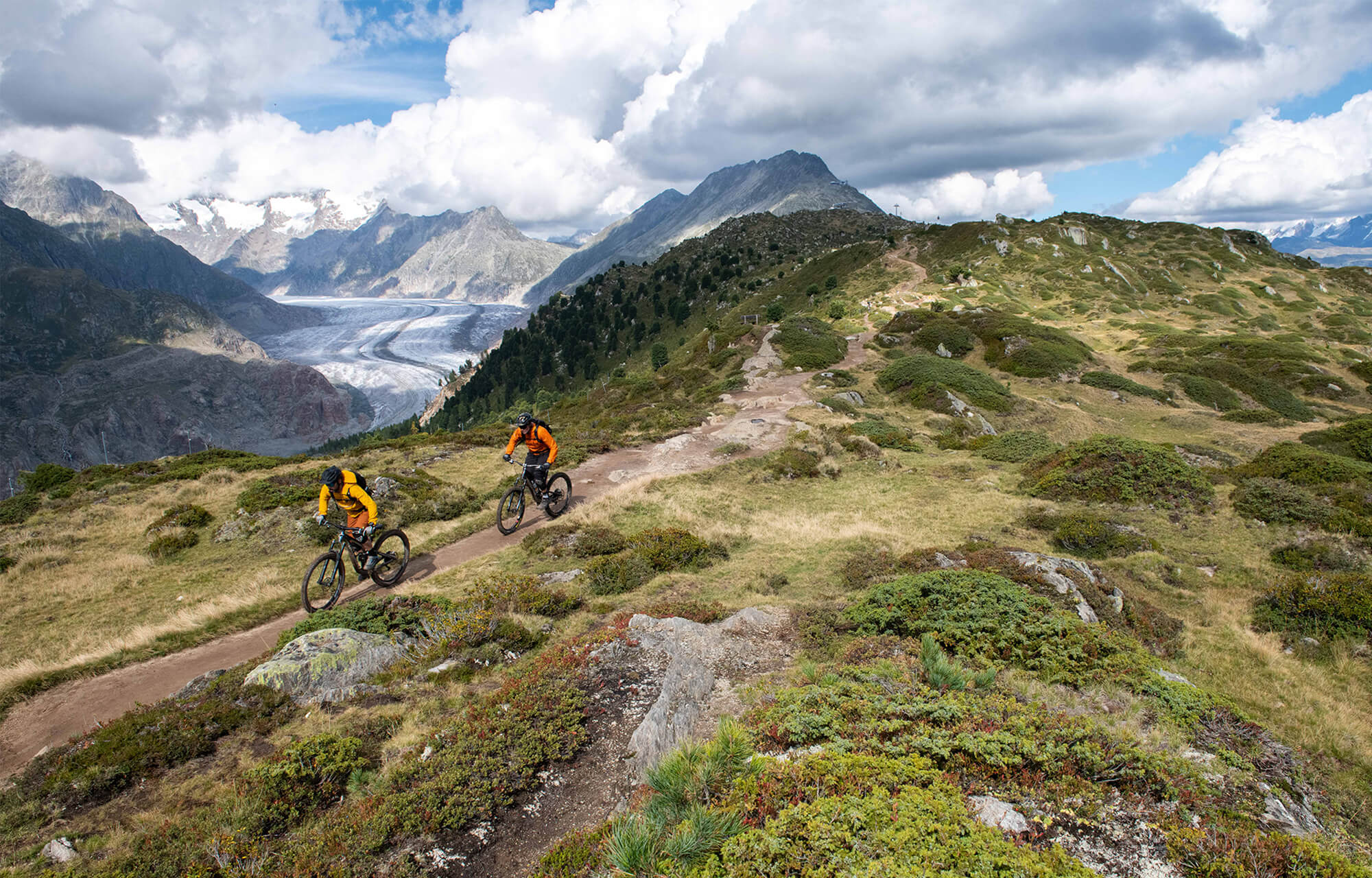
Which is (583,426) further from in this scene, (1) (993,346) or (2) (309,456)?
(1) (993,346)

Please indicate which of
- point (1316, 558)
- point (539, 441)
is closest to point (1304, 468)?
point (1316, 558)

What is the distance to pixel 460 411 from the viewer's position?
112 metres

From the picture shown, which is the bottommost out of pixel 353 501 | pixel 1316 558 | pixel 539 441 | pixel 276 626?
pixel 1316 558

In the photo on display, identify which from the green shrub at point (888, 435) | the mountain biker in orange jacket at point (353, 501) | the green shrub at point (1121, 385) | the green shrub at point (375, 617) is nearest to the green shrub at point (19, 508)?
the mountain biker in orange jacket at point (353, 501)

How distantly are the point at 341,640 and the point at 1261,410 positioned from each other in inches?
1999

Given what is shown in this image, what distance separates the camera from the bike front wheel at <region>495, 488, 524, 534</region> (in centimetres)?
1759

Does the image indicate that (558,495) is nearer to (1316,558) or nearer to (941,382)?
(1316,558)

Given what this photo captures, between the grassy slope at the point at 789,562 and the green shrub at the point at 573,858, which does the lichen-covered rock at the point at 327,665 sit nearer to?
the grassy slope at the point at 789,562

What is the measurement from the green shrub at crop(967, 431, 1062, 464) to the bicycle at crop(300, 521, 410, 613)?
24746mm

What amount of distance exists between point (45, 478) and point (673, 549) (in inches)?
1161

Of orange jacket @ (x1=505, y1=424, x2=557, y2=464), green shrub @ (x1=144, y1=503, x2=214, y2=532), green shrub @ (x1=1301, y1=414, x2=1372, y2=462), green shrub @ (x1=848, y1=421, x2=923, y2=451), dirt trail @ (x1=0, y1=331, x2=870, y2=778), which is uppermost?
orange jacket @ (x1=505, y1=424, x2=557, y2=464)

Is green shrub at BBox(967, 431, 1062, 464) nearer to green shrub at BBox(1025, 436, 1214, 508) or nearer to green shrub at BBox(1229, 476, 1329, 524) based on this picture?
green shrub at BBox(1025, 436, 1214, 508)

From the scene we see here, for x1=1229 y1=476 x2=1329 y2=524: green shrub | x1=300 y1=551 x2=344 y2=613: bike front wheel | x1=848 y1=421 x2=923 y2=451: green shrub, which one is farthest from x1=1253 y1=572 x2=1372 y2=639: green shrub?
x1=300 y1=551 x2=344 y2=613: bike front wheel

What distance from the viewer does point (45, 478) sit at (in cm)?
2534
